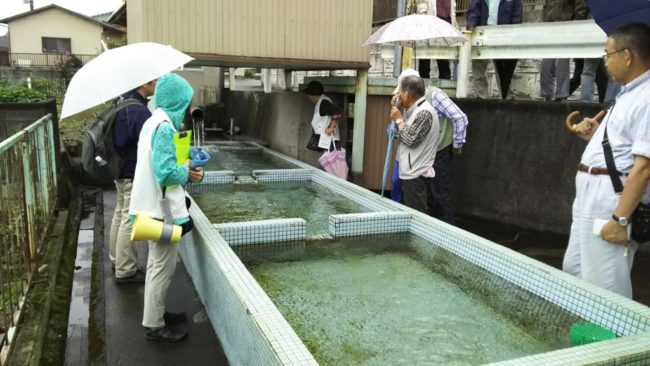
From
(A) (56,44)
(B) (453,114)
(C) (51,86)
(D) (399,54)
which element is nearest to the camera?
(B) (453,114)

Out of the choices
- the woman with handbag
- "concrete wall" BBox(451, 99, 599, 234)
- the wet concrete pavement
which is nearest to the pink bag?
the woman with handbag

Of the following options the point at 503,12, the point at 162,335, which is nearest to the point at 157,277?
the point at 162,335

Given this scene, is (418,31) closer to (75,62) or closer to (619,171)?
(619,171)

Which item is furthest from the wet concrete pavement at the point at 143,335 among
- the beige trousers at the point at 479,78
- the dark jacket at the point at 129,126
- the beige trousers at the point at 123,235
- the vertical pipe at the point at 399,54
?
the vertical pipe at the point at 399,54

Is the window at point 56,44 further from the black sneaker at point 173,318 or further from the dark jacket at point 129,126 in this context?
the black sneaker at point 173,318

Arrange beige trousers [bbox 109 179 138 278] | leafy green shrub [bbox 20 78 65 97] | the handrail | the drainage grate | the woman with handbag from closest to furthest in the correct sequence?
beige trousers [bbox 109 179 138 278]
the drainage grate
the woman with handbag
leafy green shrub [bbox 20 78 65 97]
the handrail

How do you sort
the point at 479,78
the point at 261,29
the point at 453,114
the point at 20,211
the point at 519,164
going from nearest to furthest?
the point at 20,211, the point at 453,114, the point at 519,164, the point at 261,29, the point at 479,78

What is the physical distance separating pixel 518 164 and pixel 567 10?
2.64 m

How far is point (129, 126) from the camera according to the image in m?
4.14

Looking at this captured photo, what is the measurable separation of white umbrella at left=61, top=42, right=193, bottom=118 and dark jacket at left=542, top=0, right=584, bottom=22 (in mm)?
6030

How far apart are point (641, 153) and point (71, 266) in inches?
205

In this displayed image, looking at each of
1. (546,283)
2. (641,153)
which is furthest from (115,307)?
(641,153)

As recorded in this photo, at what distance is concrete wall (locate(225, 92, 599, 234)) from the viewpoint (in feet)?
20.0

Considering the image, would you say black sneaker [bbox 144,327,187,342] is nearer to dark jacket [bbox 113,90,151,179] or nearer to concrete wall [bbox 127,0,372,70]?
dark jacket [bbox 113,90,151,179]
